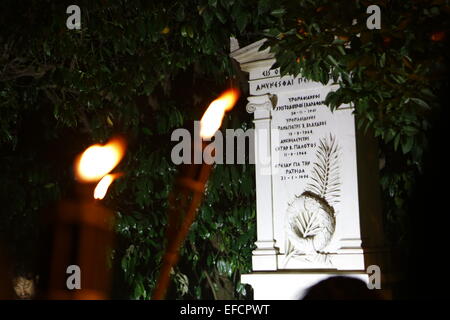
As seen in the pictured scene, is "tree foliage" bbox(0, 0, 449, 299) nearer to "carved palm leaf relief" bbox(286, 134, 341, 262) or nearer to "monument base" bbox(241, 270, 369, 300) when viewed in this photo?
"carved palm leaf relief" bbox(286, 134, 341, 262)

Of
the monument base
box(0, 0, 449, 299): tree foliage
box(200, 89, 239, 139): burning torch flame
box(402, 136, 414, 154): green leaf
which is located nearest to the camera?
box(402, 136, 414, 154): green leaf

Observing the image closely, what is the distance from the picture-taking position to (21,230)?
792 centimetres

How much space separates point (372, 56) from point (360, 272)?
167 centimetres

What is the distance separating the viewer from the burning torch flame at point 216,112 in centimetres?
702

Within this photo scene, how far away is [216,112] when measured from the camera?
7.13 m

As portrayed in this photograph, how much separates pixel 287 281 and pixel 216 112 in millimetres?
2402

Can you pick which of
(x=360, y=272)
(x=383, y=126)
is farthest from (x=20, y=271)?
(x=383, y=126)

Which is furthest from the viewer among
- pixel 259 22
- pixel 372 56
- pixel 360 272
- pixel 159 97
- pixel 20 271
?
pixel 20 271

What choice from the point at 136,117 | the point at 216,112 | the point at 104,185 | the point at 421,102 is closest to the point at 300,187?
the point at 421,102

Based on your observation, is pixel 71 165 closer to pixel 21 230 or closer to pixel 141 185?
pixel 21 230

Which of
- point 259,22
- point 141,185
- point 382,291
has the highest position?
point 259,22

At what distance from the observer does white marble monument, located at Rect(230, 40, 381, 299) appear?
17.2 feet

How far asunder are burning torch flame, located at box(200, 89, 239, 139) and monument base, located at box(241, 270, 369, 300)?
196 centimetres

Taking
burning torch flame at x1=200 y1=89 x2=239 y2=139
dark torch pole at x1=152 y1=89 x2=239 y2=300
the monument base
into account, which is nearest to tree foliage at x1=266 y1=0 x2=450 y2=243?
the monument base
